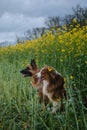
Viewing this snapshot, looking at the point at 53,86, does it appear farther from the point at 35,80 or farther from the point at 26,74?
the point at 26,74

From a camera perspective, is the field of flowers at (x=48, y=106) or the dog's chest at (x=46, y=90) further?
the dog's chest at (x=46, y=90)

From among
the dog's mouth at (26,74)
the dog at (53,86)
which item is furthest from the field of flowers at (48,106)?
the dog at (53,86)

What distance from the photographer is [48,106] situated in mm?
5332

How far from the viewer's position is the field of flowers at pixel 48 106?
4461 mm

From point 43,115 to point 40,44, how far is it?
4.98 m

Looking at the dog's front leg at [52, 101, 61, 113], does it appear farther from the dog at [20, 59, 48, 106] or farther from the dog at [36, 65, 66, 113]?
the dog at [20, 59, 48, 106]

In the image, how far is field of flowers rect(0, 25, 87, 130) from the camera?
4461 mm

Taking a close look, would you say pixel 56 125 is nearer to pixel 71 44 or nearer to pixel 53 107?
pixel 53 107

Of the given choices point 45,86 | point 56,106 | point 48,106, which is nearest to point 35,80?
point 45,86

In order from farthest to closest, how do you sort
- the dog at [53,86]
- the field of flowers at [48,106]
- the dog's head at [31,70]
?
the dog's head at [31,70] < the dog at [53,86] < the field of flowers at [48,106]

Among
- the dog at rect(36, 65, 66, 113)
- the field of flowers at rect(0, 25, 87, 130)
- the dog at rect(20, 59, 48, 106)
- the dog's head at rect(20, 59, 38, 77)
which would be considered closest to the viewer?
the field of flowers at rect(0, 25, 87, 130)

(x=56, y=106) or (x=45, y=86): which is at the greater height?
(x=45, y=86)

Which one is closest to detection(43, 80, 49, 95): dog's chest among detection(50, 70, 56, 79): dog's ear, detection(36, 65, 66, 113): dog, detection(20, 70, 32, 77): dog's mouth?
detection(36, 65, 66, 113): dog

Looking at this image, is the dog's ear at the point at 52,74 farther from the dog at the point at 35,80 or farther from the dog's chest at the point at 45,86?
the dog at the point at 35,80
